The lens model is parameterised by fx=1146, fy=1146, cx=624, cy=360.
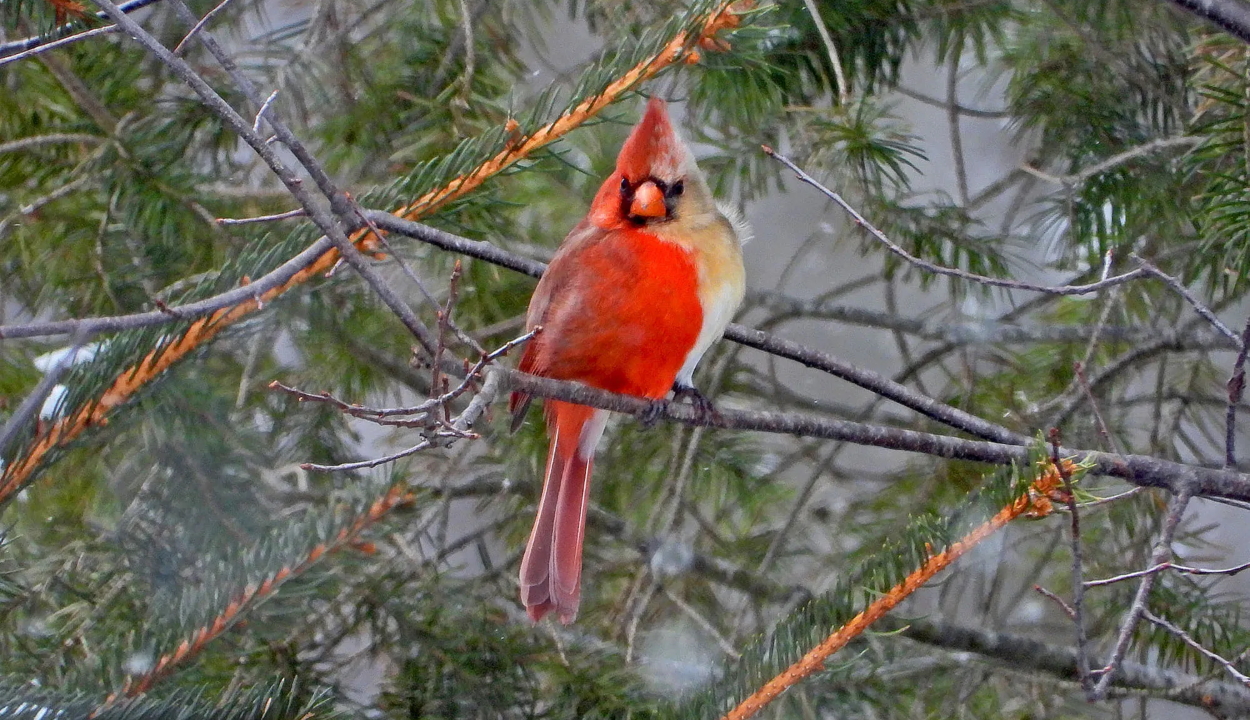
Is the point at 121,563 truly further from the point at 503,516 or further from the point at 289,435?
the point at 503,516

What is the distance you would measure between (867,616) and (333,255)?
655 millimetres

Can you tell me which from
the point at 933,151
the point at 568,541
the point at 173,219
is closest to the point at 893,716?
the point at 568,541

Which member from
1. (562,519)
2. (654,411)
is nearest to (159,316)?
(654,411)

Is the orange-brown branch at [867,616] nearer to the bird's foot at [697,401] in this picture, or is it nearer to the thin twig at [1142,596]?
the thin twig at [1142,596]

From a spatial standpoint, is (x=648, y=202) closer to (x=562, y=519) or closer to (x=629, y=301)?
(x=629, y=301)

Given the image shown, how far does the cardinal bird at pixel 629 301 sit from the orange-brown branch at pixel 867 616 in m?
0.45

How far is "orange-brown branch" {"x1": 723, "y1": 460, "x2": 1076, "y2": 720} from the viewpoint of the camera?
42.6 inches

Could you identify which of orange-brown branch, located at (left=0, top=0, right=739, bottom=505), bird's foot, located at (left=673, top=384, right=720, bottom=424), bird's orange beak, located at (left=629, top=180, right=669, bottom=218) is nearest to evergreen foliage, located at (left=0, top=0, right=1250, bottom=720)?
orange-brown branch, located at (left=0, top=0, right=739, bottom=505)

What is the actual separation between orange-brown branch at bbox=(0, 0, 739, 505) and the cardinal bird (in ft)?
1.06

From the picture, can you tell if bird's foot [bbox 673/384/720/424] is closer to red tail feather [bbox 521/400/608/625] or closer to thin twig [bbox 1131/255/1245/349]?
red tail feather [bbox 521/400/608/625]

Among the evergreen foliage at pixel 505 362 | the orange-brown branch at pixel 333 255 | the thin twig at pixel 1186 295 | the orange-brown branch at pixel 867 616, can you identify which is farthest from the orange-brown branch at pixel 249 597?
the thin twig at pixel 1186 295

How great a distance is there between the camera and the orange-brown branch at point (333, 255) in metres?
1.07

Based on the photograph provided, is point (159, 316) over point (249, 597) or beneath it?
over

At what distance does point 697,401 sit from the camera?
5.61ft
